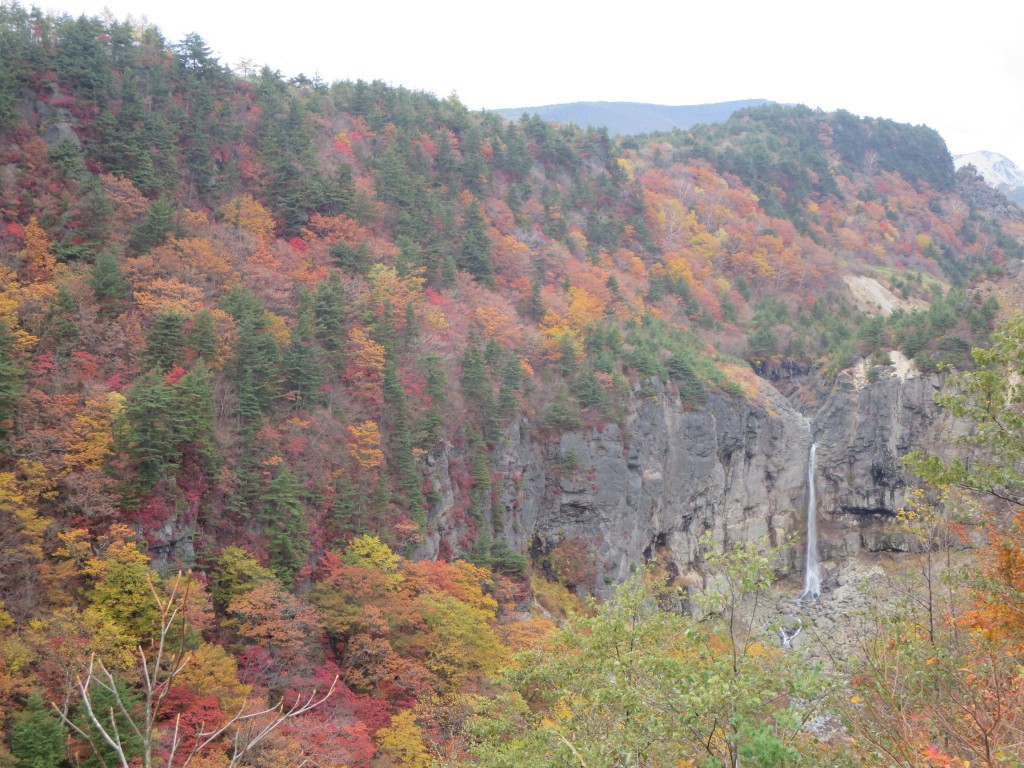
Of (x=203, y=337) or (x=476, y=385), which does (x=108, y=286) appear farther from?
(x=476, y=385)

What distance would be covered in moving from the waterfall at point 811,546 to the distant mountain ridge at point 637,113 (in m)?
120

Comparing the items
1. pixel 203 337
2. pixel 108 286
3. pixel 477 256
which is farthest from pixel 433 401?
pixel 477 256

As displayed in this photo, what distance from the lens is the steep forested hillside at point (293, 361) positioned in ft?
67.2

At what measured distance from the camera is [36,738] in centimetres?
1573

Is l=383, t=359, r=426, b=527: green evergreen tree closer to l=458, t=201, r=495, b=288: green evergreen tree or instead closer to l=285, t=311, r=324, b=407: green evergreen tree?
l=285, t=311, r=324, b=407: green evergreen tree

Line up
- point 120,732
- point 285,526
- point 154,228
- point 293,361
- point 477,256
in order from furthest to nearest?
point 477,256 → point 154,228 → point 293,361 → point 285,526 → point 120,732

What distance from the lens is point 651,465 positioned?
48.2m

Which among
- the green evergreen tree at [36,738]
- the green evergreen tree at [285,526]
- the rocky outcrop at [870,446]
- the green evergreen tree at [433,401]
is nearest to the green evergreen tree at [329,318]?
the green evergreen tree at [433,401]

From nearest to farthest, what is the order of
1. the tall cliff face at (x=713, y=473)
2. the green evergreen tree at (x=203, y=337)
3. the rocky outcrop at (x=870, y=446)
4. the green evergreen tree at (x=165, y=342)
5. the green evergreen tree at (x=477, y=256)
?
the green evergreen tree at (x=165, y=342) < the green evergreen tree at (x=203, y=337) < the tall cliff face at (x=713, y=473) < the green evergreen tree at (x=477, y=256) < the rocky outcrop at (x=870, y=446)

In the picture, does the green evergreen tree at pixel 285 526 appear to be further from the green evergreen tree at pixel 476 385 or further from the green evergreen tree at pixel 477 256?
the green evergreen tree at pixel 477 256

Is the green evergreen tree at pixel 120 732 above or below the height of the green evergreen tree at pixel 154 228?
below

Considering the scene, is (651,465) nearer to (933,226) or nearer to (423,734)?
(423,734)

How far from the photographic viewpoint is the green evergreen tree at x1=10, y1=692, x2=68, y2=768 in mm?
15595

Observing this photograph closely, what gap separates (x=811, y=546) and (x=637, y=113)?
141 metres
